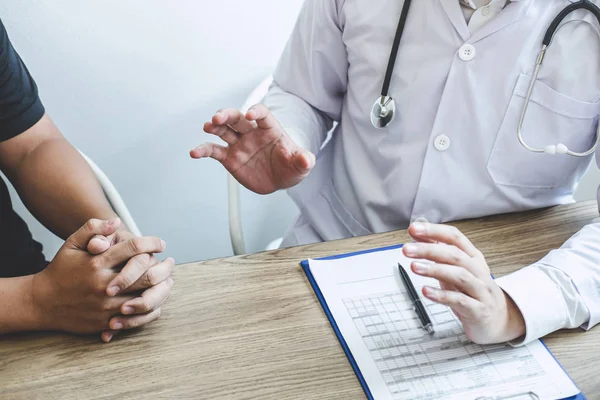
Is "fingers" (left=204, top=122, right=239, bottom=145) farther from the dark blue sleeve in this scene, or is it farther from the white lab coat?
the dark blue sleeve

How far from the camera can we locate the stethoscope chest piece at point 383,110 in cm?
119

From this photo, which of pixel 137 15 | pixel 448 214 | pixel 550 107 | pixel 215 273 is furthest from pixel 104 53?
pixel 550 107

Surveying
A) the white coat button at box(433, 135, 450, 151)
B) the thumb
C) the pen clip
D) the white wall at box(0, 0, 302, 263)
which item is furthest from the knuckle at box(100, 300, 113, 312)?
the white wall at box(0, 0, 302, 263)

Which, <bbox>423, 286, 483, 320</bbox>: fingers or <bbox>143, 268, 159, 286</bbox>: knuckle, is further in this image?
<bbox>143, 268, 159, 286</bbox>: knuckle

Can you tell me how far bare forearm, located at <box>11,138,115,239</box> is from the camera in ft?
3.88

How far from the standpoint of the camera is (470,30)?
1.13 m

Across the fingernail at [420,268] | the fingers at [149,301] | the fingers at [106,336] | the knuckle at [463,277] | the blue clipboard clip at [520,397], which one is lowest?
the blue clipboard clip at [520,397]

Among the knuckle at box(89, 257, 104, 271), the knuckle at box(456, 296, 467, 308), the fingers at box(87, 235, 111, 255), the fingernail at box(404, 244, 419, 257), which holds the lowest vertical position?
the knuckle at box(456, 296, 467, 308)

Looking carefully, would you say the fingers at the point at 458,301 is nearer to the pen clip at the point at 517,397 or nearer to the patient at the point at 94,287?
the pen clip at the point at 517,397

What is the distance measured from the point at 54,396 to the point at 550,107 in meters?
0.91

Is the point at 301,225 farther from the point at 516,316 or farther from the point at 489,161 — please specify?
the point at 516,316

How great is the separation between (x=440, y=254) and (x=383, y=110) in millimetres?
431

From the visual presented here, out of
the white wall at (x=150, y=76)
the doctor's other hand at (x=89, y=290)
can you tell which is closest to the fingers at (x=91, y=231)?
the doctor's other hand at (x=89, y=290)

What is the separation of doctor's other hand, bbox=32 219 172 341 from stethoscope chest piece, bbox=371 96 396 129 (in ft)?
1.60
